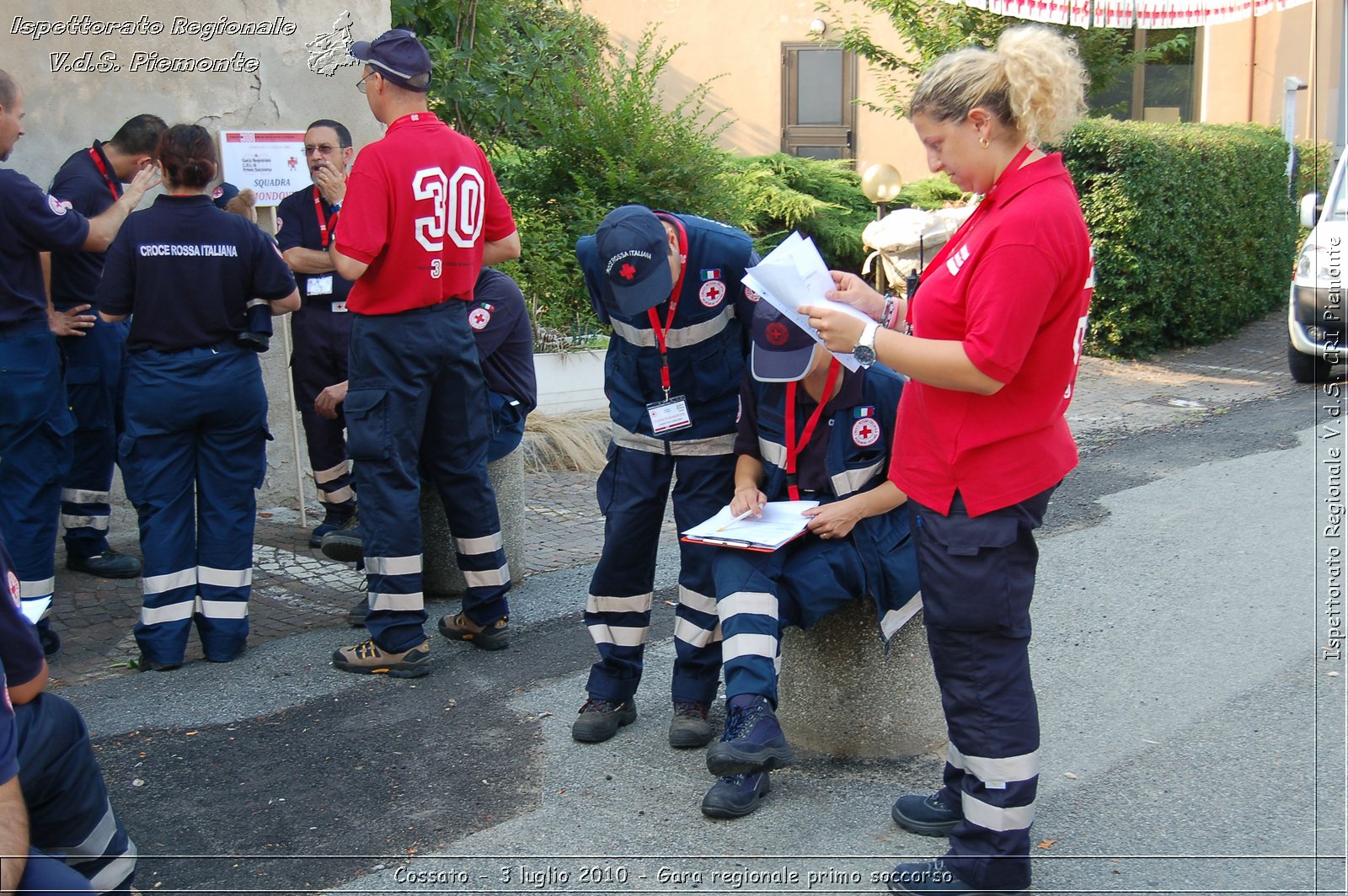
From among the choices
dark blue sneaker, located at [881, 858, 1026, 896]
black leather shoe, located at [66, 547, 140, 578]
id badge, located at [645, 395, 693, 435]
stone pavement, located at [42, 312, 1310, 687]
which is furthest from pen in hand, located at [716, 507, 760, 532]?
black leather shoe, located at [66, 547, 140, 578]

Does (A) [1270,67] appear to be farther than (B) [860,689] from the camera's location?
Yes

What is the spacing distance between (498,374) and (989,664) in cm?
312

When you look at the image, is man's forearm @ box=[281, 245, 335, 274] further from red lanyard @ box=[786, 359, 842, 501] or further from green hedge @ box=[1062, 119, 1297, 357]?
green hedge @ box=[1062, 119, 1297, 357]

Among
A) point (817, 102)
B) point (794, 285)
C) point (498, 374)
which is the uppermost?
point (817, 102)

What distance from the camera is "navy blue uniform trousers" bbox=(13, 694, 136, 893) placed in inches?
101

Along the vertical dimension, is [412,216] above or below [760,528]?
above

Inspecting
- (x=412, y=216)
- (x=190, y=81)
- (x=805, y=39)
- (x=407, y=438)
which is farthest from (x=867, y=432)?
(x=805, y=39)

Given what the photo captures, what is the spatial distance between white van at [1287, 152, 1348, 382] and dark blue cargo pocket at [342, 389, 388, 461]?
27.4 ft

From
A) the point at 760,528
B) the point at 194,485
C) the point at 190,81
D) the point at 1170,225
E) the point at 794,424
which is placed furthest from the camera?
the point at 1170,225

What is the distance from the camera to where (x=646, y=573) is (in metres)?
4.35

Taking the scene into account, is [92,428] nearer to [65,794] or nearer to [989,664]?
[65,794]

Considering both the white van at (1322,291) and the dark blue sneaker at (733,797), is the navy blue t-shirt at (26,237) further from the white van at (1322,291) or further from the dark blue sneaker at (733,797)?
the white van at (1322,291)

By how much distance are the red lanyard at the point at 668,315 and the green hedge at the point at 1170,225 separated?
8593 mm

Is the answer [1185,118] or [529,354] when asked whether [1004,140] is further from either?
[1185,118]
